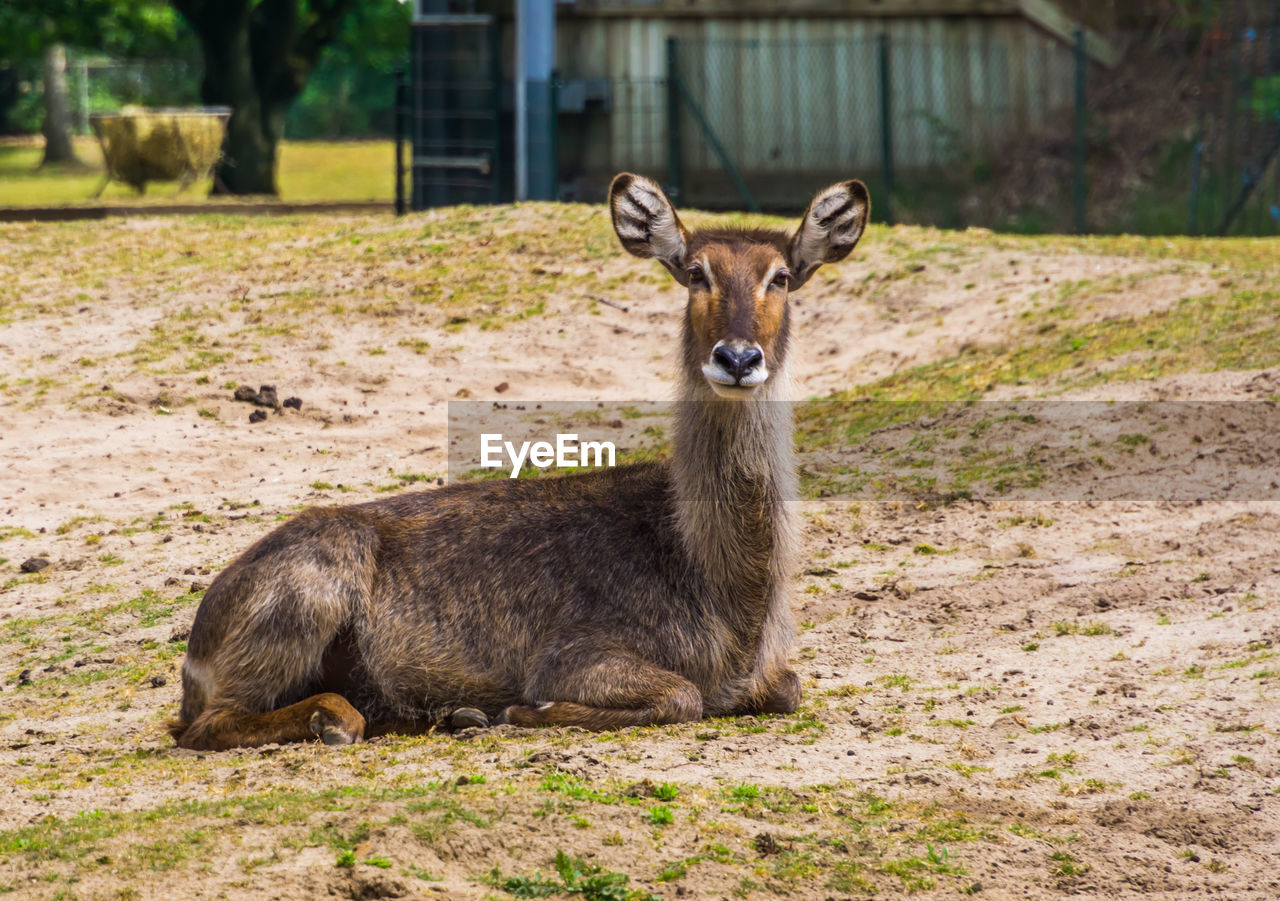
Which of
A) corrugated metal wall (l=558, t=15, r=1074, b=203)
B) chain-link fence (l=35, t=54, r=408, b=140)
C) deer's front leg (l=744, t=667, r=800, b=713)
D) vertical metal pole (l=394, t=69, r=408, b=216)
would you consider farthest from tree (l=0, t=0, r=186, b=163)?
deer's front leg (l=744, t=667, r=800, b=713)

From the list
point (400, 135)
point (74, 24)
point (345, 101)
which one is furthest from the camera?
point (345, 101)

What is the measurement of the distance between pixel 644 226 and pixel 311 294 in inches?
308

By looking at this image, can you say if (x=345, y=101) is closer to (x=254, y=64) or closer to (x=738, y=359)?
(x=254, y=64)

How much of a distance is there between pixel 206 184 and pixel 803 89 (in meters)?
17.0

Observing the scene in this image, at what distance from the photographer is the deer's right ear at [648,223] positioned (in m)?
6.77

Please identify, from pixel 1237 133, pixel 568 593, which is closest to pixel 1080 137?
pixel 1237 133

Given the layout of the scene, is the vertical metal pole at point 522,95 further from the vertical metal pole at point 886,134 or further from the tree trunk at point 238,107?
the tree trunk at point 238,107

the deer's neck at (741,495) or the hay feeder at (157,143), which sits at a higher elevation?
the hay feeder at (157,143)

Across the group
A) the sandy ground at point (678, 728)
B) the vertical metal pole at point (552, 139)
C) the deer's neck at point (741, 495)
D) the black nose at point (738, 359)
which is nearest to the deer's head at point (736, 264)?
the black nose at point (738, 359)

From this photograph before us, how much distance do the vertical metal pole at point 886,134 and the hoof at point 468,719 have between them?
1499cm

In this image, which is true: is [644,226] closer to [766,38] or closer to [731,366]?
[731,366]

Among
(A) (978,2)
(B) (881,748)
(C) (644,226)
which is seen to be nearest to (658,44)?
(A) (978,2)

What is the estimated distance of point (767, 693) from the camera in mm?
6352

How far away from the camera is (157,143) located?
2388cm
